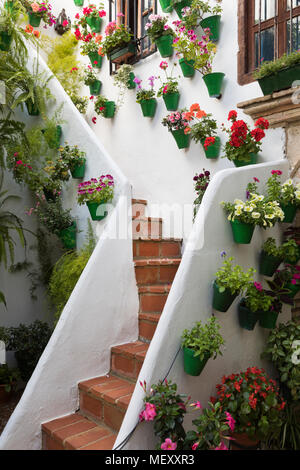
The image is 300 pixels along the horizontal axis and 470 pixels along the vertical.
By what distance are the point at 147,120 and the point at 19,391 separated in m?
3.28

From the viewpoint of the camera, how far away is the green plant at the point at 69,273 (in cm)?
345

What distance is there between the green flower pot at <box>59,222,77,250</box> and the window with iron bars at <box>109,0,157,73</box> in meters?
2.19

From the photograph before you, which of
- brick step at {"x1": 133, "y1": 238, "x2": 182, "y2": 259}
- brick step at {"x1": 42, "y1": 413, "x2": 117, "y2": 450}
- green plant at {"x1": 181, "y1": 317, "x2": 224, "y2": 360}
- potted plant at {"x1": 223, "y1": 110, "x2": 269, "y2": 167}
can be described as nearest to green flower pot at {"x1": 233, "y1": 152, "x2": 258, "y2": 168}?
potted plant at {"x1": 223, "y1": 110, "x2": 269, "y2": 167}

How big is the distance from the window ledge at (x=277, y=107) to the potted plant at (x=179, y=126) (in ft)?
2.41

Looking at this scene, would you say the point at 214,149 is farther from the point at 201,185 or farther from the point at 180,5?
the point at 180,5

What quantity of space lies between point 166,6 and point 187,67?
779 mm

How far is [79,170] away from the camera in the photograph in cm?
373

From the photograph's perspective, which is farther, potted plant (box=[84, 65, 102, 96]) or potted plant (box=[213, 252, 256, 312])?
potted plant (box=[84, 65, 102, 96])

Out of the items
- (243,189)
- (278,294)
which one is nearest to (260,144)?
(243,189)

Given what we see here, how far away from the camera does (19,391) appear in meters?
3.87

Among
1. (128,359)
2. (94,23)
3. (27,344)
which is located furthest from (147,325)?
(94,23)

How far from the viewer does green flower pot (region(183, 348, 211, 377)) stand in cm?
206

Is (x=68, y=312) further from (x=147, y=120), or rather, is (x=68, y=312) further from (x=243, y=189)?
(x=147, y=120)

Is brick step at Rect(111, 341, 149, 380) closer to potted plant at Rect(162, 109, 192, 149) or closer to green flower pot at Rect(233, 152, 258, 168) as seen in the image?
green flower pot at Rect(233, 152, 258, 168)
